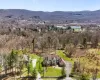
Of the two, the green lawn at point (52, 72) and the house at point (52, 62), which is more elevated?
the house at point (52, 62)

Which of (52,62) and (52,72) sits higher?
(52,62)

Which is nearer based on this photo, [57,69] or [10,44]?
[57,69]

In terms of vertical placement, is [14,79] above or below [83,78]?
below

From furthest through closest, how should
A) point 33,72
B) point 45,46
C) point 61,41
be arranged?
point 61,41 → point 45,46 → point 33,72

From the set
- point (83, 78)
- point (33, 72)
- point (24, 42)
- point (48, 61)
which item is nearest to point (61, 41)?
point (24, 42)

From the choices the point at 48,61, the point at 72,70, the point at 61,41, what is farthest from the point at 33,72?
the point at 61,41

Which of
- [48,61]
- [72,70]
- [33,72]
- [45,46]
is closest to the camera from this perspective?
[33,72]

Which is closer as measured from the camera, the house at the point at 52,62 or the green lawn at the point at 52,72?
the green lawn at the point at 52,72

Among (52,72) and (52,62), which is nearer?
(52,72)

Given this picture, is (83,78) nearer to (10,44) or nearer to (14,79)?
(14,79)

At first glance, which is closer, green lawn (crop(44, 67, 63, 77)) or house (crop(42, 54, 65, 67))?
green lawn (crop(44, 67, 63, 77))

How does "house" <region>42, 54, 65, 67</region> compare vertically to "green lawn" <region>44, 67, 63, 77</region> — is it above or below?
above
